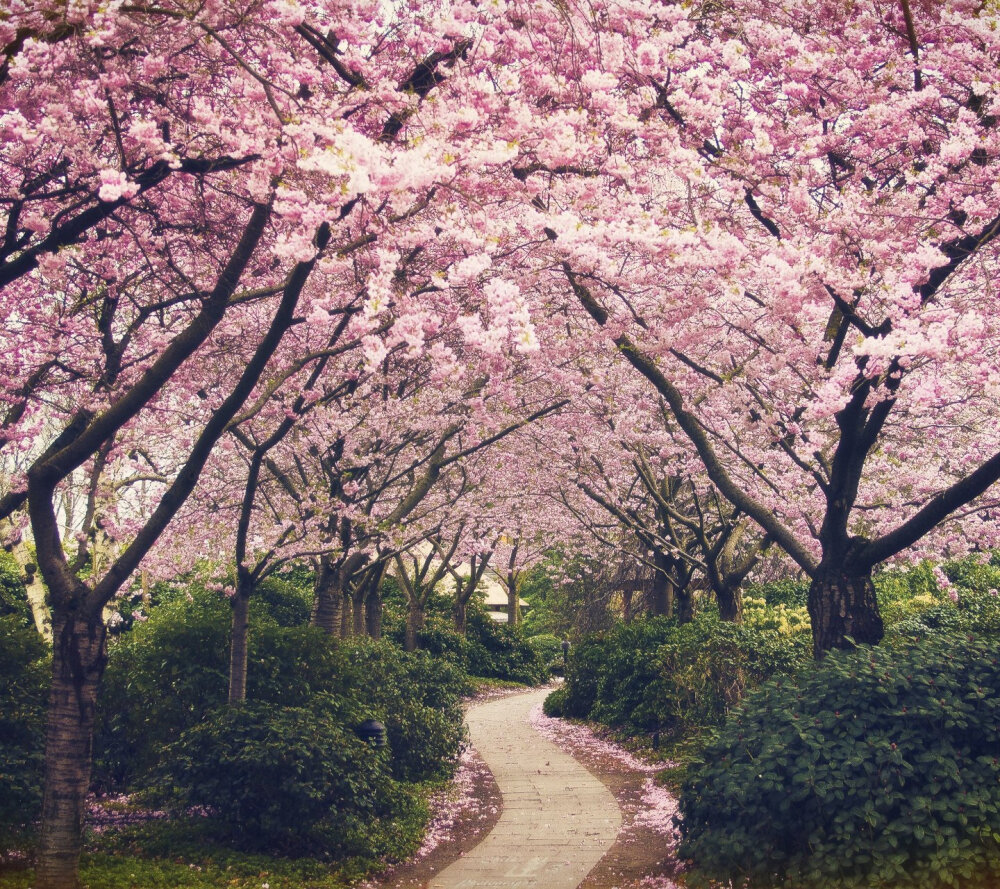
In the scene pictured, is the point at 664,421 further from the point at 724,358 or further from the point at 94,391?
the point at 94,391

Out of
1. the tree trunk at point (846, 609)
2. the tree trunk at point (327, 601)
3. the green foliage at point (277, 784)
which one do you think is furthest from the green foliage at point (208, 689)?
the tree trunk at point (846, 609)

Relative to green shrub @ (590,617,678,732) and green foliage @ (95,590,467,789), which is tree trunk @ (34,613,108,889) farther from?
green shrub @ (590,617,678,732)

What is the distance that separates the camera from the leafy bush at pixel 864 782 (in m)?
5.27

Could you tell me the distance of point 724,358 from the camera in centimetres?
1173

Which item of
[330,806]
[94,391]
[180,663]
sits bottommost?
[330,806]

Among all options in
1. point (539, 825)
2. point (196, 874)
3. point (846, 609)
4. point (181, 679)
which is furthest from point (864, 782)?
point (181, 679)

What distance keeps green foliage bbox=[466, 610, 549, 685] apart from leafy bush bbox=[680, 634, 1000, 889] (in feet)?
67.6

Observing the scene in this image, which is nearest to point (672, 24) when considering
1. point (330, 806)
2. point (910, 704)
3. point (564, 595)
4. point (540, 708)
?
point (910, 704)

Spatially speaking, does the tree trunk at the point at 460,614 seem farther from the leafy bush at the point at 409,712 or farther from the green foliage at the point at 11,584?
the leafy bush at the point at 409,712

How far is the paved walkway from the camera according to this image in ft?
23.2

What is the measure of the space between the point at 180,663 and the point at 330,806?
2.62 metres

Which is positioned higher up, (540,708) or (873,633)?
(873,633)

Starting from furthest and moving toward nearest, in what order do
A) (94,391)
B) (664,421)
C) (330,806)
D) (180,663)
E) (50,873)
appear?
(664,421), (180,663), (94,391), (330,806), (50,873)

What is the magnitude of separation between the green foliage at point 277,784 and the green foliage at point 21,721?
1138 millimetres
